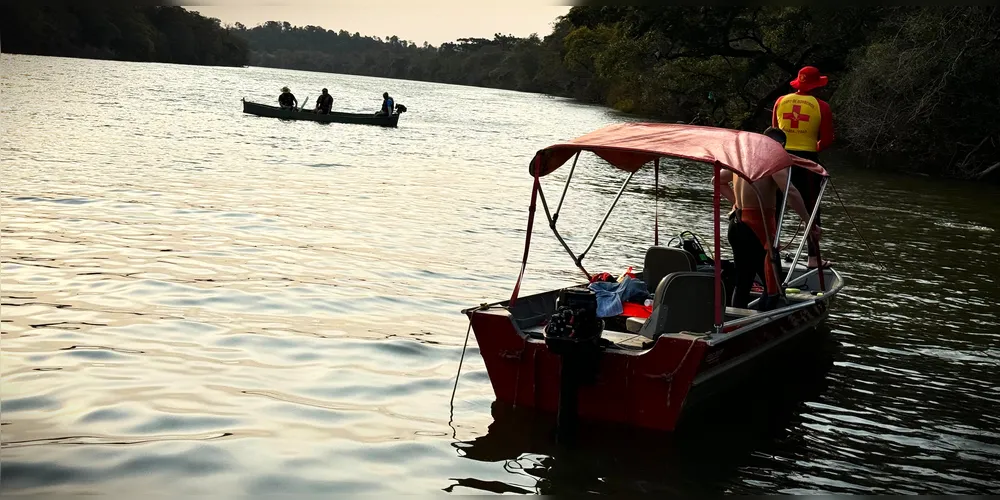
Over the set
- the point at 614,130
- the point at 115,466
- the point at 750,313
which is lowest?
the point at 115,466

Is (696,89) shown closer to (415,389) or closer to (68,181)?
(68,181)

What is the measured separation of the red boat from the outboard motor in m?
0.01

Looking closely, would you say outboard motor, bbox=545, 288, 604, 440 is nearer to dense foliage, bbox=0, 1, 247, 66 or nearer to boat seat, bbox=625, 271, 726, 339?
boat seat, bbox=625, 271, 726, 339

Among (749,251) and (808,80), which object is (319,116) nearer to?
(808,80)

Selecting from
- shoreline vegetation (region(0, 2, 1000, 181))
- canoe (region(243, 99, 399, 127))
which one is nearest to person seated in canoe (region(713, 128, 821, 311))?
shoreline vegetation (region(0, 2, 1000, 181))

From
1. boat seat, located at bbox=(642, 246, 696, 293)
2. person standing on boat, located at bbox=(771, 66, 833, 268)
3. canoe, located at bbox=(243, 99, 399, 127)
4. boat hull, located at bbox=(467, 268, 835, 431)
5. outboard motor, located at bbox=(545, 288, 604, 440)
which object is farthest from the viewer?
canoe, located at bbox=(243, 99, 399, 127)

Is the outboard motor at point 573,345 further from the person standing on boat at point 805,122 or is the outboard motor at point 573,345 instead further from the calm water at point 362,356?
the person standing on boat at point 805,122

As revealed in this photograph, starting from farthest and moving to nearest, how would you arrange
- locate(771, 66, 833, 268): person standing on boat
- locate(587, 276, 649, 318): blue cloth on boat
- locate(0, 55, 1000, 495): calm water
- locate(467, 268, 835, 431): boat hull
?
1. locate(771, 66, 833, 268): person standing on boat
2. locate(587, 276, 649, 318): blue cloth on boat
3. locate(467, 268, 835, 431): boat hull
4. locate(0, 55, 1000, 495): calm water

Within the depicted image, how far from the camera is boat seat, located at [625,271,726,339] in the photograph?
8.17 m

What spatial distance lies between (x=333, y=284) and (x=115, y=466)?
18.8 ft

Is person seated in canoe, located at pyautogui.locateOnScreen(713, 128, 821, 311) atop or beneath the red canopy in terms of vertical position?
beneath

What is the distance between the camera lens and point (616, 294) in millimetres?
8922

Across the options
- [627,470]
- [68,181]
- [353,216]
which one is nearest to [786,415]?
[627,470]

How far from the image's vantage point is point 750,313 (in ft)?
29.1
